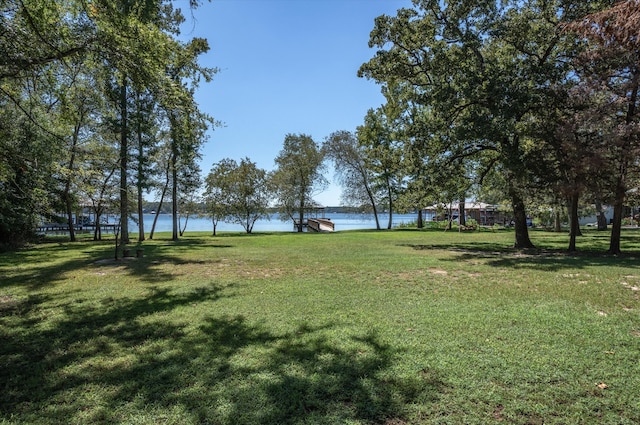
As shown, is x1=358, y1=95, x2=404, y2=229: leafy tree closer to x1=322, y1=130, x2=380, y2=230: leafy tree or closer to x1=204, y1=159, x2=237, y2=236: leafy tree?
x1=322, y1=130, x2=380, y2=230: leafy tree

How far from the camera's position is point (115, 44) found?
509cm

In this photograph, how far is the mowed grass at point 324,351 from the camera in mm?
2771

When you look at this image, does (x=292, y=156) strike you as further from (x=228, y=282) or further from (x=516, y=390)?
(x=516, y=390)

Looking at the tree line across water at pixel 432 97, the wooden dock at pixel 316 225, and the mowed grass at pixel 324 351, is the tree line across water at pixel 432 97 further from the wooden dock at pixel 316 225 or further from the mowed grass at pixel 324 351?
the wooden dock at pixel 316 225

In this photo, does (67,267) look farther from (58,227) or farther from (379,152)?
(58,227)

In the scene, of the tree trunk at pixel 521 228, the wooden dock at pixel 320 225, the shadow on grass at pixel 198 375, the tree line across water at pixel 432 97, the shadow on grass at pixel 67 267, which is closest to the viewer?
the shadow on grass at pixel 198 375

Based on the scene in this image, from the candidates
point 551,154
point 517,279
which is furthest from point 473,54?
point 517,279

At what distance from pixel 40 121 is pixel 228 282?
30.3ft

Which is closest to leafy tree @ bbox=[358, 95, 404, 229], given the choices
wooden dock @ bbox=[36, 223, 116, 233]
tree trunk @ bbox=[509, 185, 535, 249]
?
tree trunk @ bbox=[509, 185, 535, 249]

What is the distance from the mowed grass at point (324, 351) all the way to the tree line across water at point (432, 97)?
9.75ft

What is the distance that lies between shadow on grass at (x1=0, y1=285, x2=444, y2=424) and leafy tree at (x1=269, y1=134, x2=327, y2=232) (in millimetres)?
28881

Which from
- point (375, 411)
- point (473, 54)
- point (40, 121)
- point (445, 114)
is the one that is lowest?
point (375, 411)

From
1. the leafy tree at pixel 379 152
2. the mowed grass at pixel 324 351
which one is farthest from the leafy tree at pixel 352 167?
the mowed grass at pixel 324 351

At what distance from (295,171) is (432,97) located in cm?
2158
